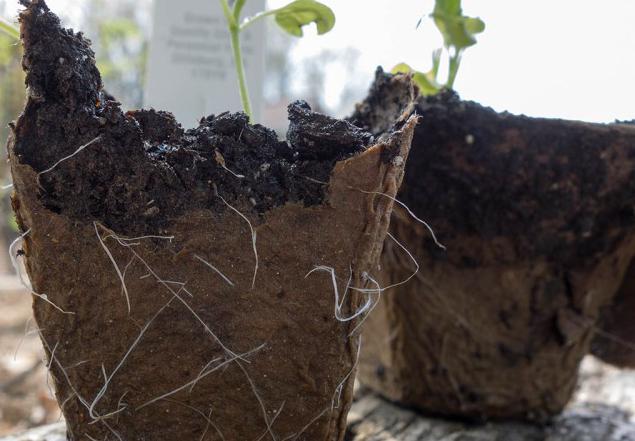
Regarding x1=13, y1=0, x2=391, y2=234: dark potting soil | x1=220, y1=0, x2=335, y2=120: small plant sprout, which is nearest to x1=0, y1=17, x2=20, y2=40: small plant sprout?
x1=13, y1=0, x2=391, y2=234: dark potting soil

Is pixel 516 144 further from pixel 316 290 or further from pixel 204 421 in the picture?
pixel 204 421

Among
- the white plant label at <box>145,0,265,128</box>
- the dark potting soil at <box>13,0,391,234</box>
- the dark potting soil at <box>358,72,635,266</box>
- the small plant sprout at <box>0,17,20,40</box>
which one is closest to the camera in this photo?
the dark potting soil at <box>13,0,391,234</box>

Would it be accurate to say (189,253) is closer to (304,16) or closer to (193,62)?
(304,16)

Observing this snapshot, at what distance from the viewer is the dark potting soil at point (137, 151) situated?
520 millimetres

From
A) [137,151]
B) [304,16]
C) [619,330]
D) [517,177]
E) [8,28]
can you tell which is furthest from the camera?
[619,330]

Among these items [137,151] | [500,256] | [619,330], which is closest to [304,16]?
[137,151]

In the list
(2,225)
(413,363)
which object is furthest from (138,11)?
(413,363)

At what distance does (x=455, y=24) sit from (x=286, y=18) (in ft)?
0.90

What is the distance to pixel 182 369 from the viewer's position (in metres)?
0.58

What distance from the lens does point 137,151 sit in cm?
54

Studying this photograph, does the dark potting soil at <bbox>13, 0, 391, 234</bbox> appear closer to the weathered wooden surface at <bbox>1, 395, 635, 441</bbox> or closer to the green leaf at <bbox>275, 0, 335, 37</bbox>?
the green leaf at <bbox>275, 0, 335, 37</bbox>

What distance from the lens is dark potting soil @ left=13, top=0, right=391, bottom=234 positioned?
520mm

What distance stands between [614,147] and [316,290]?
576mm

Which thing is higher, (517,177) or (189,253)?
(517,177)
